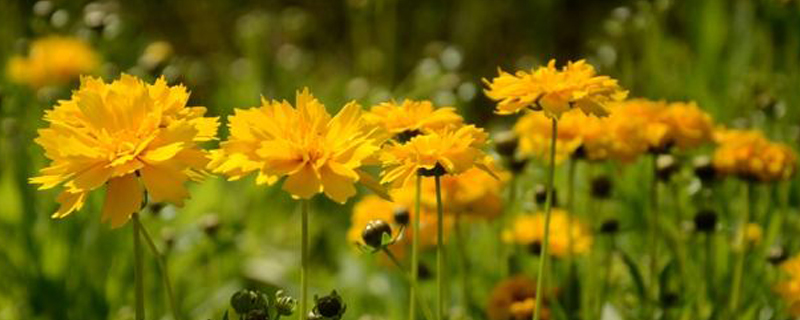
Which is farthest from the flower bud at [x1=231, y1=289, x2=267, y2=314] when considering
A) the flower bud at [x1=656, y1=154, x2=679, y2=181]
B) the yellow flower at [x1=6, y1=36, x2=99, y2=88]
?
the yellow flower at [x1=6, y1=36, x2=99, y2=88]

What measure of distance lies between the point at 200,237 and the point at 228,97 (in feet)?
2.76

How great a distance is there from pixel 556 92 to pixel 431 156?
138 millimetres

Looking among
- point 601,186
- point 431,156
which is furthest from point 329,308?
point 601,186

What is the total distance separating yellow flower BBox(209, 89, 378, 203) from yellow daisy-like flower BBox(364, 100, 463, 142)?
0.14m

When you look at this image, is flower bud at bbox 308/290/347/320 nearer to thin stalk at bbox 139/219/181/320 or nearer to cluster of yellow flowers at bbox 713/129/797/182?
thin stalk at bbox 139/219/181/320

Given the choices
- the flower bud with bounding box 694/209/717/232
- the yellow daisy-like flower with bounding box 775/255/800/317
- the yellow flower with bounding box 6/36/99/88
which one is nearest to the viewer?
the yellow daisy-like flower with bounding box 775/255/800/317

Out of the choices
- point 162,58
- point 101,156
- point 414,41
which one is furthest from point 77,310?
point 414,41

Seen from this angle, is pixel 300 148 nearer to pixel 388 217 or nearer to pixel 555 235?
pixel 388 217

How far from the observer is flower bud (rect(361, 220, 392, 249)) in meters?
1.08

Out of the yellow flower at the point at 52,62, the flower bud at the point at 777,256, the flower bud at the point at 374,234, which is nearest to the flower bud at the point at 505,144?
the flower bud at the point at 777,256

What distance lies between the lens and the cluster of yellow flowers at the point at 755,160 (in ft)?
5.31

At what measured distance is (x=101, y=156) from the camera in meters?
1.00

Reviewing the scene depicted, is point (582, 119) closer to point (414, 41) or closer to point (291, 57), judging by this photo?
point (291, 57)

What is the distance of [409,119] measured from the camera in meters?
1.22
